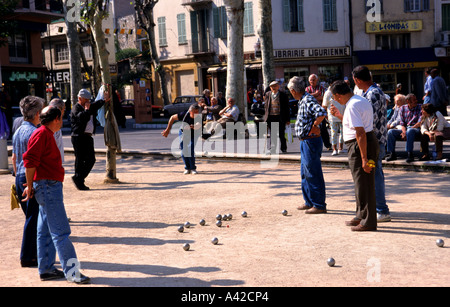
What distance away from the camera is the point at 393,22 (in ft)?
128

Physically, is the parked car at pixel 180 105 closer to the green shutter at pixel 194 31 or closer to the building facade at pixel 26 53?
the green shutter at pixel 194 31

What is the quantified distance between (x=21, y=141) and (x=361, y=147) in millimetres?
3886

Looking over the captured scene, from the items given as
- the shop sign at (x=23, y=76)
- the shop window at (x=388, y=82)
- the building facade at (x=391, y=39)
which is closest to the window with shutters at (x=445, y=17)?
the building facade at (x=391, y=39)

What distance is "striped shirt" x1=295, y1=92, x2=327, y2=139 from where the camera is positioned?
870 centimetres

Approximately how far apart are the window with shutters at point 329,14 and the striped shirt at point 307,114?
103 ft

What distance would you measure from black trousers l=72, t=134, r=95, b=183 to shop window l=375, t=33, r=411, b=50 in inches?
1206

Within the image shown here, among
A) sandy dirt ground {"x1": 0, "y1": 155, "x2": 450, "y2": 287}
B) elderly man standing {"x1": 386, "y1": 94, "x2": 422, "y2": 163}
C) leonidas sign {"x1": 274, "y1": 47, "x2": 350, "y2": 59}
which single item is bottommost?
sandy dirt ground {"x1": 0, "y1": 155, "x2": 450, "y2": 287}

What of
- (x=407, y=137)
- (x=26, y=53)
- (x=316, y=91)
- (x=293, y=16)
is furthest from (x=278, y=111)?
(x=26, y=53)

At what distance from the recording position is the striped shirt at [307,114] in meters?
8.70

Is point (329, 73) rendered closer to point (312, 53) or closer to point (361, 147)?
point (312, 53)

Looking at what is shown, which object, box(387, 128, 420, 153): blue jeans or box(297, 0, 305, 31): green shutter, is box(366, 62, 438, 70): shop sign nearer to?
box(297, 0, 305, 31): green shutter

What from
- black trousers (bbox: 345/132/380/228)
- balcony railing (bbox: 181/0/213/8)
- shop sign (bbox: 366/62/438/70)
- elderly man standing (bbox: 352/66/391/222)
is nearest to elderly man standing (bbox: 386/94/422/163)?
elderly man standing (bbox: 352/66/391/222)

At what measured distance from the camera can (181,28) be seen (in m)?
43.8

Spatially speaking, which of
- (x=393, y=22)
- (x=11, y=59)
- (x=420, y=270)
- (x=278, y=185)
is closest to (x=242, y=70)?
(x=278, y=185)
